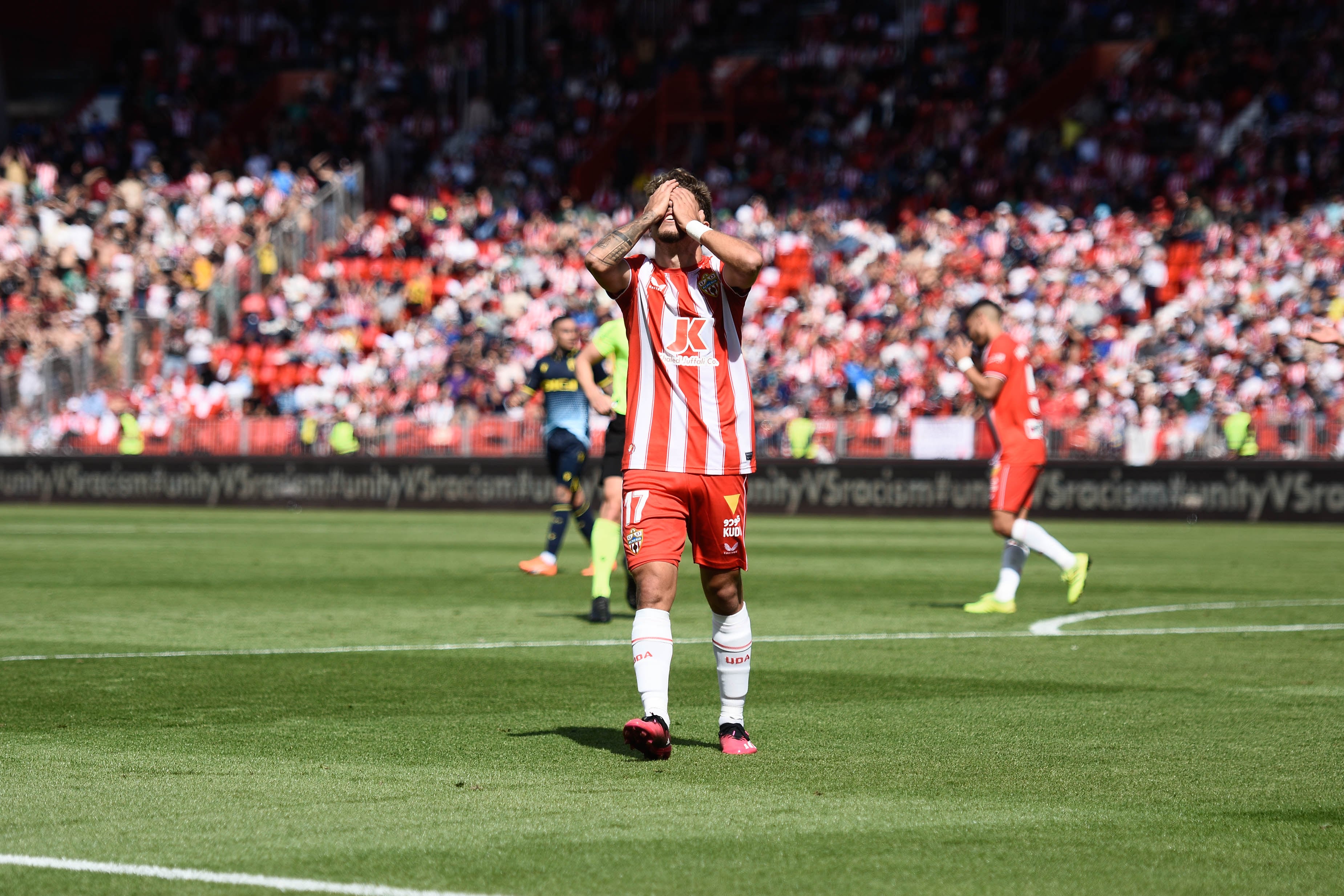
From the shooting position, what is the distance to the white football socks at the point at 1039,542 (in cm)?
1382

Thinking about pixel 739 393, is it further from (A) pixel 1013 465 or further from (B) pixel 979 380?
(A) pixel 1013 465

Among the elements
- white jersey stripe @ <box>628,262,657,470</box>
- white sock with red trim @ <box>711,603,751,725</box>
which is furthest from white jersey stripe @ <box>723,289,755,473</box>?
white sock with red trim @ <box>711,603,751,725</box>

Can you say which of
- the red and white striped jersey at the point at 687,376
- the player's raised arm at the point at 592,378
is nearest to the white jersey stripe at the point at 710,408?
the red and white striped jersey at the point at 687,376

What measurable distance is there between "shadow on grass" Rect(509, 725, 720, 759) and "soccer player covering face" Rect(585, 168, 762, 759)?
0.83 ft

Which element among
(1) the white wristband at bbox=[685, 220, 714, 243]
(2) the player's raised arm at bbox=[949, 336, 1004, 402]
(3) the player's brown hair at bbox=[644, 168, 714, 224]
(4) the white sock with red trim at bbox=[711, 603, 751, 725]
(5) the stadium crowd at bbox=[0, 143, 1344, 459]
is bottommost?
(4) the white sock with red trim at bbox=[711, 603, 751, 725]

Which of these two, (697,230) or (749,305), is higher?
(749,305)

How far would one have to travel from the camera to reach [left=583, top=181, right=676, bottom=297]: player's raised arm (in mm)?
6898

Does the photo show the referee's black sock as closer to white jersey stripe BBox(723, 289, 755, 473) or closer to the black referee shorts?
the black referee shorts

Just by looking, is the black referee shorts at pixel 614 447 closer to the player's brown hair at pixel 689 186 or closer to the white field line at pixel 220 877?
the player's brown hair at pixel 689 186

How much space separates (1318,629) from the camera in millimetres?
12352

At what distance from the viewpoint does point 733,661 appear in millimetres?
7281

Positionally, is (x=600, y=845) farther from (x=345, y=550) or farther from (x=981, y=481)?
(x=981, y=481)

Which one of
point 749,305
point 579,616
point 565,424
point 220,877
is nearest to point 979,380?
point 579,616

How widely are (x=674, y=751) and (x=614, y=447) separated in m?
5.87
